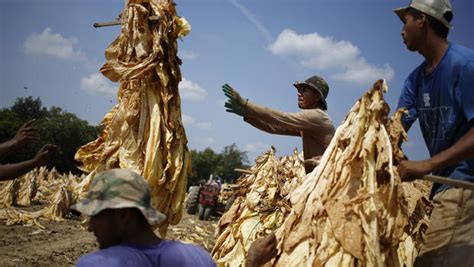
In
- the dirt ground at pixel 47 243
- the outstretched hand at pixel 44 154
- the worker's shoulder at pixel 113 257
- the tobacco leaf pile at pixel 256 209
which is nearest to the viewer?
the worker's shoulder at pixel 113 257

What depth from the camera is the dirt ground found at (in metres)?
7.95

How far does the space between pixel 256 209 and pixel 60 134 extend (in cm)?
4711

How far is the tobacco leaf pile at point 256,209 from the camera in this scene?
535 centimetres

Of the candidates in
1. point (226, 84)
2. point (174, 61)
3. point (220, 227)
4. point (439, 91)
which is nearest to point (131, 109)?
point (174, 61)

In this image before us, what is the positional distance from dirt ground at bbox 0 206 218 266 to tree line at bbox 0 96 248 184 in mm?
20159

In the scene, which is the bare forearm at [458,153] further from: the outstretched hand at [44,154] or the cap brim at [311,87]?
the outstretched hand at [44,154]

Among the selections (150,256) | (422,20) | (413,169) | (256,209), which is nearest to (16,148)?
(150,256)

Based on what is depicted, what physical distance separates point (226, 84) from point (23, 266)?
581cm

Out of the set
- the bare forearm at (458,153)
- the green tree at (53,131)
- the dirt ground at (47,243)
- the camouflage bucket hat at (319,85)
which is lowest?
the dirt ground at (47,243)

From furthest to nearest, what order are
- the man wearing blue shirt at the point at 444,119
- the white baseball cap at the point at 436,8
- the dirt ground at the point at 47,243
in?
the dirt ground at the point at 47,243
the white baseball cap at the point at 436,8
the man wearing blue shirt at the point at 444,119

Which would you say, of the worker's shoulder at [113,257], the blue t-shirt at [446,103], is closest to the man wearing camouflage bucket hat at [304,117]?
the blue t-shirt at [446,103]

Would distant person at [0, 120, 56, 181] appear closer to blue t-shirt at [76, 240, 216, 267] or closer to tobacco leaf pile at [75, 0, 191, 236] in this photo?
tobacco leaf pile at [75, 0, 191, 236]

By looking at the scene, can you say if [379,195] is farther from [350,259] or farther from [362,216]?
[350,259]

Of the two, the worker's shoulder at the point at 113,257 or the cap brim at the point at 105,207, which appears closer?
the worker's shoulder at the point at 113,257
